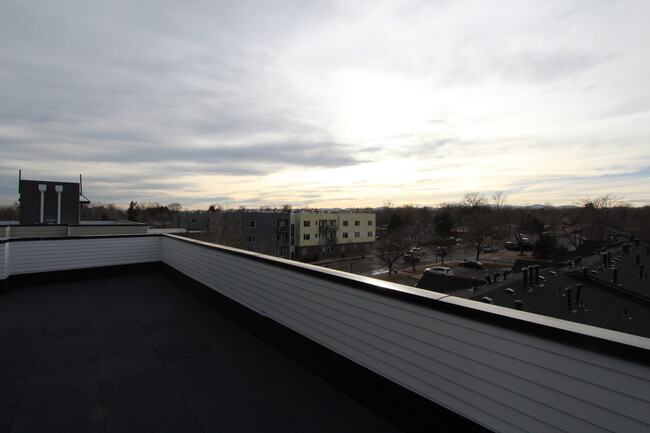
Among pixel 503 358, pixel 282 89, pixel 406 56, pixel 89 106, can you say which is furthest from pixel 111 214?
pixel 503 358

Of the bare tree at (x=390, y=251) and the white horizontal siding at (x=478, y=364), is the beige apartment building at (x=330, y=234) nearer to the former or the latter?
the bare tree at (x=390, y=251)

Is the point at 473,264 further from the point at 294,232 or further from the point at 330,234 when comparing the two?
the point at 294,232

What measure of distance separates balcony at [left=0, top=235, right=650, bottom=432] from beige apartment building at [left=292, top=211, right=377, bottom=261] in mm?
27347

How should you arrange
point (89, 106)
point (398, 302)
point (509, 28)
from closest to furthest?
point (398, 302) → point (509, 28) → point (89, 106)

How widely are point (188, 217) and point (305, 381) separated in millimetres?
42886

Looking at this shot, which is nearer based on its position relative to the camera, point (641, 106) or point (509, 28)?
point (509, 28)

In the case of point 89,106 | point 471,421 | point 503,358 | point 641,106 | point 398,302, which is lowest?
point 471,421

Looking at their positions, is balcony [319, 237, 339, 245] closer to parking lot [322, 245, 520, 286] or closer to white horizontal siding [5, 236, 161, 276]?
parking lot [322, 245, 520, 286]

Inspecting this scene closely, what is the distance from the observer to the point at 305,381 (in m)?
2.43

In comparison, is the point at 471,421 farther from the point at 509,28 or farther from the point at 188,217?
the point at 188,217

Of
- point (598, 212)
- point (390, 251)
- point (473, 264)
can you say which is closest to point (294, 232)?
point (390, 251)

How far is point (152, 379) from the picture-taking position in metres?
2.43

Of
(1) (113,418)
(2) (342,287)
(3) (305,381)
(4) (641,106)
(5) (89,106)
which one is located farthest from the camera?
(4) (641,106)

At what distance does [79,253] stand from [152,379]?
4.93 meters
